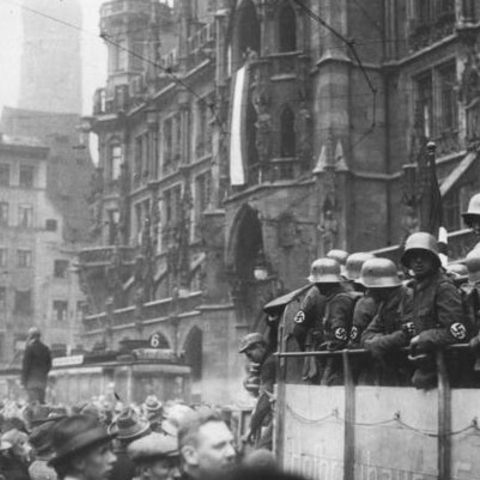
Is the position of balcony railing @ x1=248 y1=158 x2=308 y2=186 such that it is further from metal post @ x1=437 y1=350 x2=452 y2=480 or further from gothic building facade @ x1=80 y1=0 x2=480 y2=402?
metal post @ x1=437 y1=350 x2=452 y2=480

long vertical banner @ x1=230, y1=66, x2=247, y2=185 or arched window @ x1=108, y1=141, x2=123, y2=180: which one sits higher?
arched window @ x1=108, y1=141, x2=123, y2=180

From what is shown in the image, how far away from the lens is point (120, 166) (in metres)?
56.3

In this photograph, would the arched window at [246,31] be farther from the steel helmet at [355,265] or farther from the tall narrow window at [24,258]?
the tall narrow window at [24,258]

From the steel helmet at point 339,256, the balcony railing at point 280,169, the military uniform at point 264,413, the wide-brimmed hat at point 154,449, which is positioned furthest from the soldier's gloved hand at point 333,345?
the balcony railing at point 280,169

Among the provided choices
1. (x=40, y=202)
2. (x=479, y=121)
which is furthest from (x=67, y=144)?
(x=479, y=121)

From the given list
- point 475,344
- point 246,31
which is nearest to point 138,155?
point 246,31

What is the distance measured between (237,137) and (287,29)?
3.52m

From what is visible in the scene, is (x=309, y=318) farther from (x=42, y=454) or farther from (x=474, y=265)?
(x=42, y=454)

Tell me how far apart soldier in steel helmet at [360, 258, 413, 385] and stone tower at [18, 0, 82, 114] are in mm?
85672

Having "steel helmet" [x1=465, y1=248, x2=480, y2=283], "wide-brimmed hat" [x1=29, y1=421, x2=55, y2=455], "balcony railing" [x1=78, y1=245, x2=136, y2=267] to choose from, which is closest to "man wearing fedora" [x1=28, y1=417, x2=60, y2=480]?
"wide-brimmed hat" [x1=29, y1=421, x2=55, y2=455]

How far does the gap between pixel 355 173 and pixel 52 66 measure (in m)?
69.2

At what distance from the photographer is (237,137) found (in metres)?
33.1

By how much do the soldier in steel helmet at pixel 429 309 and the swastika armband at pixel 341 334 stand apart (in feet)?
4.50

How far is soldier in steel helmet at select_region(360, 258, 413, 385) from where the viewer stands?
7844mm
